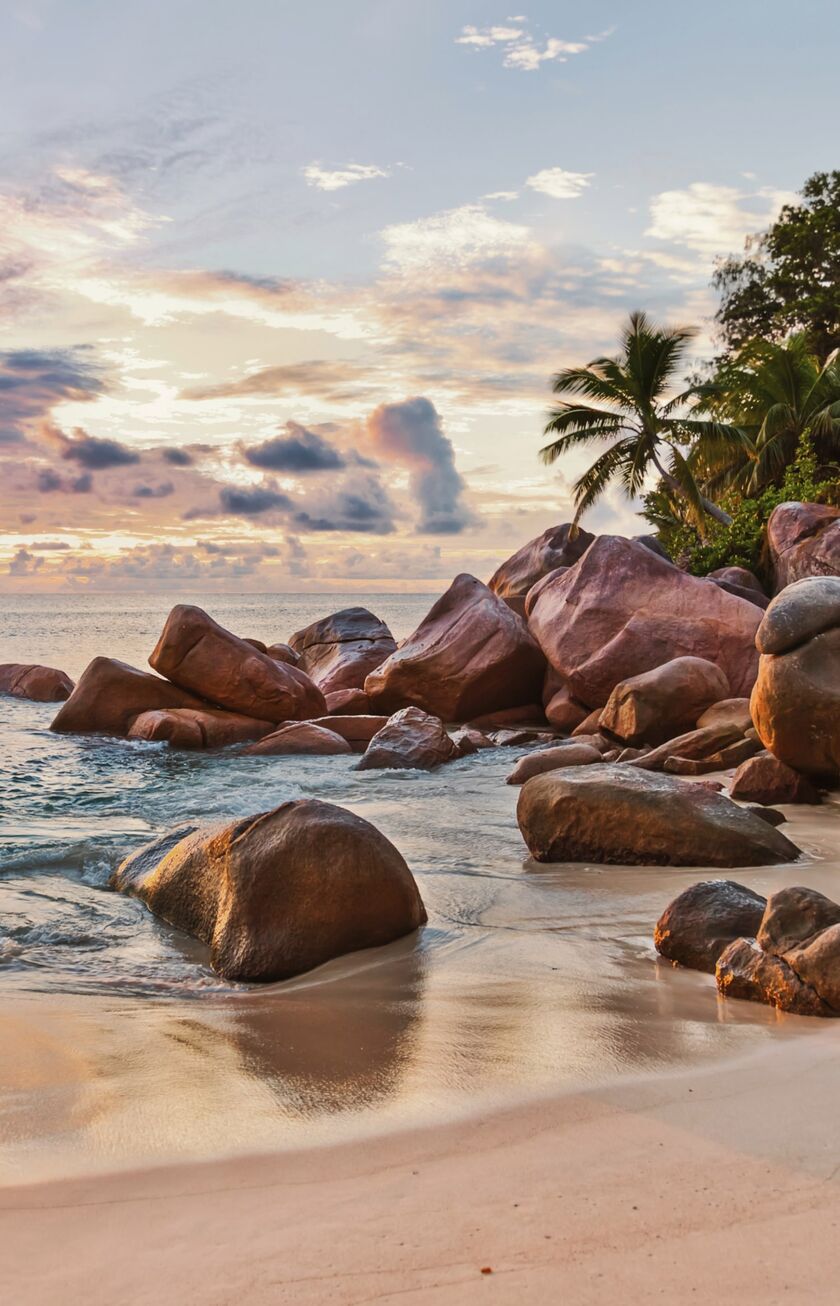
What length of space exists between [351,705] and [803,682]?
862 centimetres

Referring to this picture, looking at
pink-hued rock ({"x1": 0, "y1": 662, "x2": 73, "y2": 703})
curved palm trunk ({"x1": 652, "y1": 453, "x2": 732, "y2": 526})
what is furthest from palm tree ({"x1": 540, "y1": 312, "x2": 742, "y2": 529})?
pink-hued rock ({"x1": 0, "y1": 662, "x2": 73, "y2": 703})

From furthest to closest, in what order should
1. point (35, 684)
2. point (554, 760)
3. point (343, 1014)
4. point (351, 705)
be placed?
1. point (35, 684)
2. point (351, 705)
3. point (554, 760)
4. point (343, 1014)

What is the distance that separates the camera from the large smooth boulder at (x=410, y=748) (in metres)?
11.0

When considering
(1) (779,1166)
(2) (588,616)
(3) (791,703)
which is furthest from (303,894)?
(2) (588,616)

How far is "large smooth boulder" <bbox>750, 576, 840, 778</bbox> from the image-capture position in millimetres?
7133

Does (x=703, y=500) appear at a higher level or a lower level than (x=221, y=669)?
higher

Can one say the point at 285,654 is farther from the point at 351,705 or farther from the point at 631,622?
the point at 631,622

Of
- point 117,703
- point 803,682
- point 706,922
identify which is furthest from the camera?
point 117,703

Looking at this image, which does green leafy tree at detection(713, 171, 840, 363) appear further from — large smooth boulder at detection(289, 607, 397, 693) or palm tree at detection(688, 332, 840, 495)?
large smooth boulder at detection(289, 607, 397, 693)

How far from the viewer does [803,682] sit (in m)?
7.21

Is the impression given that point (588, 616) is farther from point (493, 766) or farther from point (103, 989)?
point (103, 989)

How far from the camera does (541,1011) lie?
3.49 meters

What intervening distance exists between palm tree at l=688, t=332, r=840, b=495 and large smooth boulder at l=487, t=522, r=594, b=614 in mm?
6588

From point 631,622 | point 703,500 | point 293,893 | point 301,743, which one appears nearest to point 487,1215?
point 293,893
